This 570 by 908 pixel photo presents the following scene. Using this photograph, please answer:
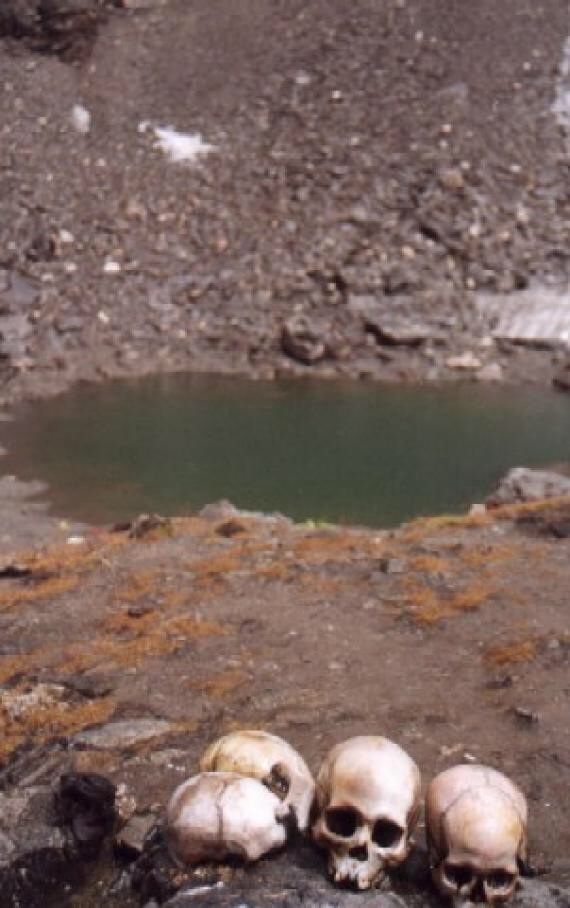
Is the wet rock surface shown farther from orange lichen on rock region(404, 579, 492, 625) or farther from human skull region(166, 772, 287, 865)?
human skull region(166, 772, 287, 865)

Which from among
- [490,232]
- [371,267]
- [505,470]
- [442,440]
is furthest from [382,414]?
[490,232]

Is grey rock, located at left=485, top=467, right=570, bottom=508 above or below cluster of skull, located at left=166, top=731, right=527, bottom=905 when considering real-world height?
below

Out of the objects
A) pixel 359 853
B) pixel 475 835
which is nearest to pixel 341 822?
pixel 359 853

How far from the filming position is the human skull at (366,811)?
23.9ft

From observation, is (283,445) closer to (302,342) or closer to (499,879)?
(302,342)

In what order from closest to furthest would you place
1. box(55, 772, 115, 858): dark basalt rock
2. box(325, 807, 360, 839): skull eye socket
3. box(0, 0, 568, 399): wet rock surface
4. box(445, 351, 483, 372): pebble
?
1. box(325, 807, 360, 839): skull eye socket
2. box(55, 772, 115, 858): dark basalt rock
3. box(445, 351, 483, 372): pebble
4. box(0, 0, 568, 399): wet rock surface

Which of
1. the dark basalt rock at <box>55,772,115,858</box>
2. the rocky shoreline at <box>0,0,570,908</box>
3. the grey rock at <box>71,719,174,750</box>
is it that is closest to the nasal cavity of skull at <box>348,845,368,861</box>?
the rocky shoreline at <box>0,0,570,908</box>

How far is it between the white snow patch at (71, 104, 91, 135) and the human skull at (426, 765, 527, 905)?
4470 centimetres

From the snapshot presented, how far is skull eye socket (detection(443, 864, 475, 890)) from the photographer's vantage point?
23.5 ft

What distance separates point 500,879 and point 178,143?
145 ft

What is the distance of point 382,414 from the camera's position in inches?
1421

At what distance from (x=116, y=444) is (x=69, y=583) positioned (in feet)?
57.5

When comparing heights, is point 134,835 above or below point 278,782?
below

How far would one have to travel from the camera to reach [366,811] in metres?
7.21
